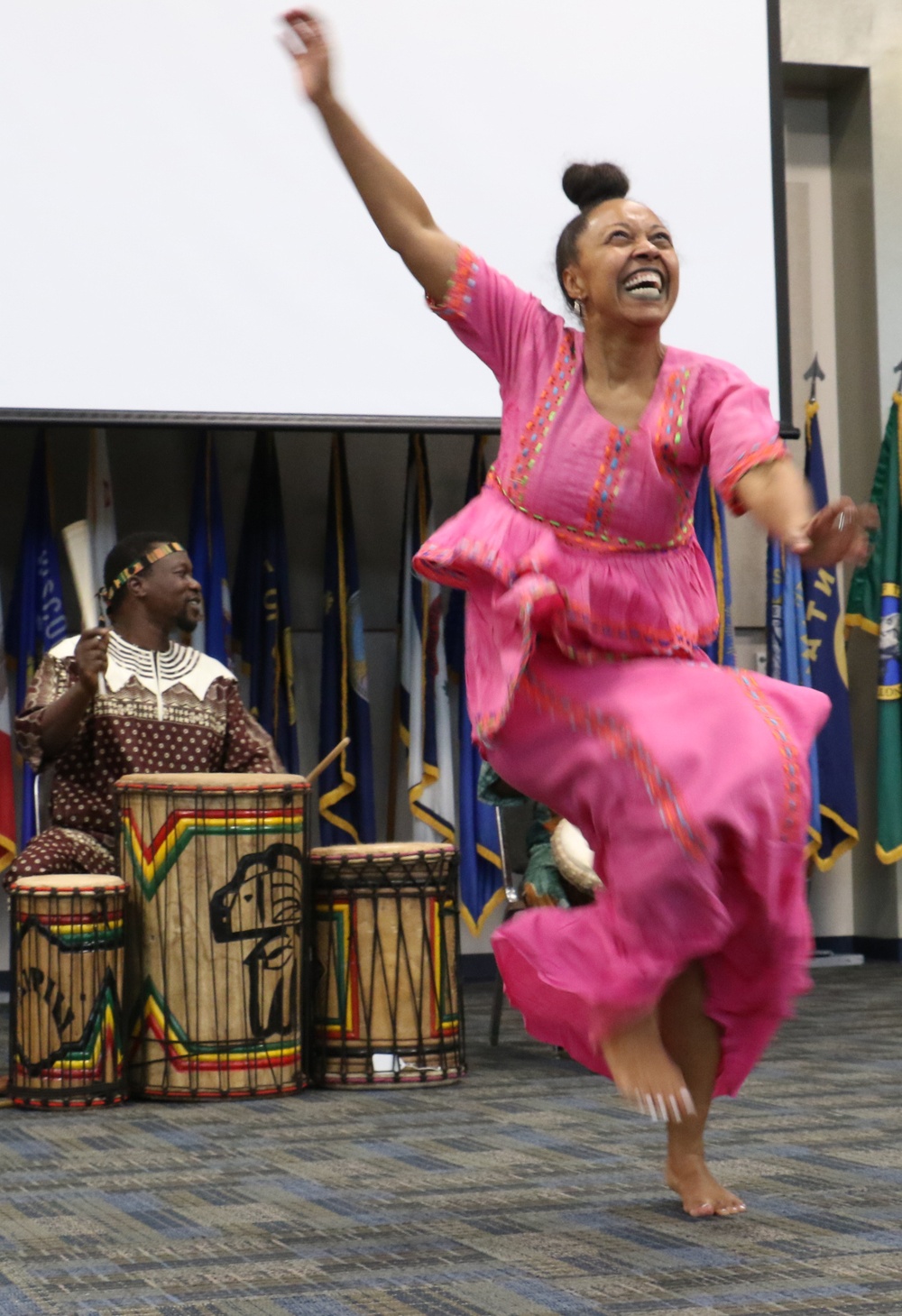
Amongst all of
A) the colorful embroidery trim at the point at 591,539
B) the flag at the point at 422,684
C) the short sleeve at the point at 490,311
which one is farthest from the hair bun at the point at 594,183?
the flag at the point at 422,684

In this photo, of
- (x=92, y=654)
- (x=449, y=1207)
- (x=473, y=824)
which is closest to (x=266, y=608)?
(x=473, y=824)

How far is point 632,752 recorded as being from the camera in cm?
208

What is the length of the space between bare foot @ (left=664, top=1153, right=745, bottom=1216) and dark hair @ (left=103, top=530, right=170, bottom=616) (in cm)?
245

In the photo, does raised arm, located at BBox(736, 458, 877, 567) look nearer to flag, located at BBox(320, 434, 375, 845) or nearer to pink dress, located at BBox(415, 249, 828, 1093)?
pink dress, located at BBox(415, 249, 828, 1093)

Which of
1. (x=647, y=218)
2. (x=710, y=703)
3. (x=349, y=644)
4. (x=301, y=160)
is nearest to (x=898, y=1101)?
(x=710, y=703)

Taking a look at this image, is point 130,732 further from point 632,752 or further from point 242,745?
point 632,752

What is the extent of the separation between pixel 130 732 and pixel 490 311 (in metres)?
2.21

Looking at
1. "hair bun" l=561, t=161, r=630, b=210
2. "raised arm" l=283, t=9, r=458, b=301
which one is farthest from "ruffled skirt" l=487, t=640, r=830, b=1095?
"hair bun" l=561, t=161, r=630, b=210

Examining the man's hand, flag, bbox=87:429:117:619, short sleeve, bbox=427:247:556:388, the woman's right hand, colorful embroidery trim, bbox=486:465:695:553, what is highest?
the woman's right hand

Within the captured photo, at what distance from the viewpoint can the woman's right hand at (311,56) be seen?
2.20 meters

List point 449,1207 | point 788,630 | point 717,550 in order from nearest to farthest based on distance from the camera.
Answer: point 449,1207 < point 717,550 < point 788,630

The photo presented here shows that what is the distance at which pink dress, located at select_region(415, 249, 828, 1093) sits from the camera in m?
2.05

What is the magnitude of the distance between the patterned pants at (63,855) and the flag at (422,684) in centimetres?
170

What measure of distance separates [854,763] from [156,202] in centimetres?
335
